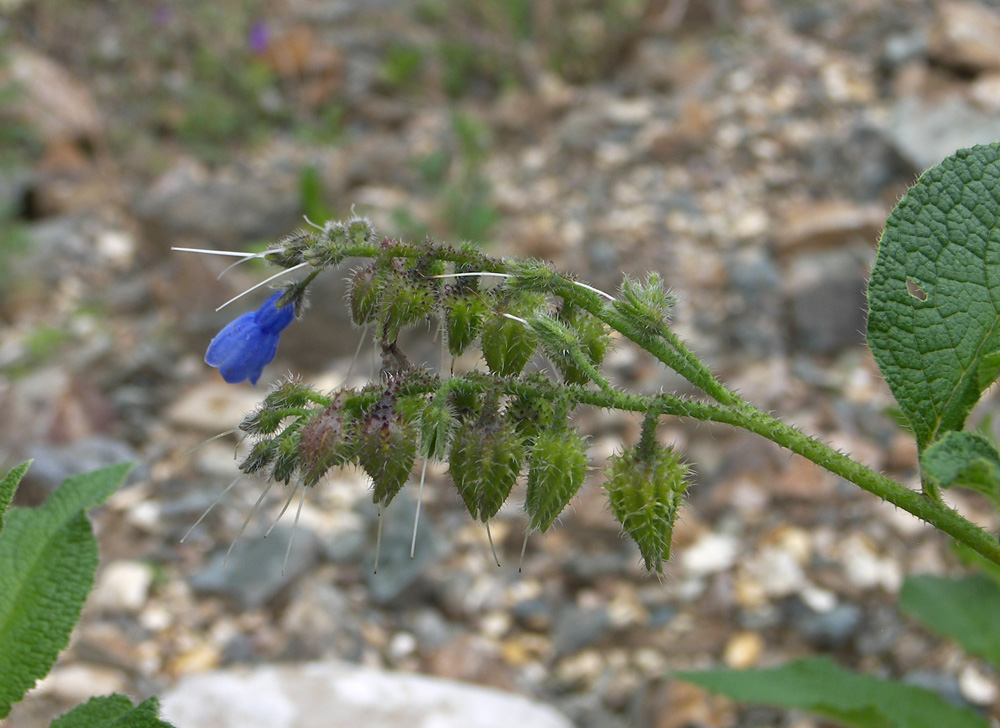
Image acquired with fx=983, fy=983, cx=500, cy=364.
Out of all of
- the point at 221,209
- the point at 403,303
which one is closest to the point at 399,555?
the point at 403,303

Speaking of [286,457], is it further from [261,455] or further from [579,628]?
[579,628]

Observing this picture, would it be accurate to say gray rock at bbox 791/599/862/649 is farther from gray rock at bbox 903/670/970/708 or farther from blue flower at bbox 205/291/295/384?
blue flower at bbox 205/291/295/384

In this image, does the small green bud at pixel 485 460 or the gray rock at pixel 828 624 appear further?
the gray rock at pixel 828 624

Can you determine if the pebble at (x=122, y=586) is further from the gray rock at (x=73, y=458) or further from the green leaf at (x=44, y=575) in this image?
the green leaf at (x=44, y=575)

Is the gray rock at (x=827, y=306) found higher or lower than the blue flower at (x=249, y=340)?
higher

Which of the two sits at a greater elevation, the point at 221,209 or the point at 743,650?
the point at 221,209

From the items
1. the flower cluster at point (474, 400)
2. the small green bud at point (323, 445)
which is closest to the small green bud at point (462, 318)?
the flower cluster at point (474, 400)
